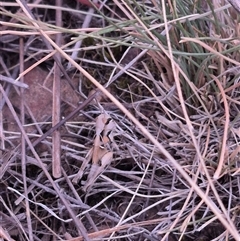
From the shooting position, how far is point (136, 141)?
1.14 meters

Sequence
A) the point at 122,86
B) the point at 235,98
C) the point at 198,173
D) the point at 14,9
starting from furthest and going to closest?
the point at 14,9 → the point at 122,86 → the point at 235,98 → the point at 198,173

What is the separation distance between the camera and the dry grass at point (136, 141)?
1.08m

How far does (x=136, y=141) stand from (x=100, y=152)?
3.5 inches

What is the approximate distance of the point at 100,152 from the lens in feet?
3.75

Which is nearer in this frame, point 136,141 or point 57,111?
point 136,141

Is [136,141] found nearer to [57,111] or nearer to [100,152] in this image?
[100,152]

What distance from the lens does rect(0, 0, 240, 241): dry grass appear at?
1.08m

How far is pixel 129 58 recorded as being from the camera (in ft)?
4.26

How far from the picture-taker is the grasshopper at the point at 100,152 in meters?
1.13

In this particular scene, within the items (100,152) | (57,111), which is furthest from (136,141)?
(57,111)

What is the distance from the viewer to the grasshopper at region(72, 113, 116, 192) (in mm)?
1128

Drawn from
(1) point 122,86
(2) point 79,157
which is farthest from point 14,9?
(2) point 79,157

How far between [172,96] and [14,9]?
22.5 inches

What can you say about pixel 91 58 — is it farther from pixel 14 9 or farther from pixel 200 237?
pixel 200 237
